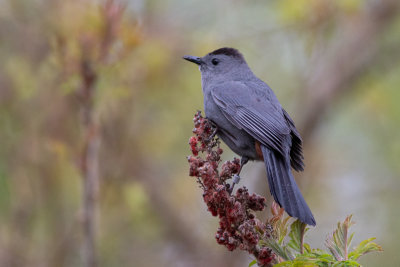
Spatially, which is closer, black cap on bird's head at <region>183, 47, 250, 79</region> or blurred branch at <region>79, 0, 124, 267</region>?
blurred branch at <region>79, 0, 124, 267</region>

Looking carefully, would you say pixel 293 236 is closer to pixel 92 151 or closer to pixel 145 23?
pixel 92 151

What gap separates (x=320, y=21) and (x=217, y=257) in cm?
309

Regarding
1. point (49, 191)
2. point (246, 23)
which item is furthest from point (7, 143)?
point (246, 23)

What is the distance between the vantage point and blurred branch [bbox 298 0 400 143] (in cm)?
696

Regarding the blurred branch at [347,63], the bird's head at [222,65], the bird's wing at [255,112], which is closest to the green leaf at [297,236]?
the bird's wing at [255,112]

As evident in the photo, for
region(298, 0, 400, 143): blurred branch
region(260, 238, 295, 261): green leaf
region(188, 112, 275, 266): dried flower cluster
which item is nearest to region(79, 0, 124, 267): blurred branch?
region(188, 112, 275, 266): dried flower cluster

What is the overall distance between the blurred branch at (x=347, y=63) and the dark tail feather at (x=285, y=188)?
3224mm

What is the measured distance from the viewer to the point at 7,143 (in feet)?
19.6

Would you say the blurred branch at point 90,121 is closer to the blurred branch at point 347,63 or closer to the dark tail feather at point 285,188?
the dark tail feather at point 285,188

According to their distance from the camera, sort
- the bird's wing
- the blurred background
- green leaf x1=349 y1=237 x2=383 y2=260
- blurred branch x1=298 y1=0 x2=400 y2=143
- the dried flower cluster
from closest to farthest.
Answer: green leaf x1=349 y1=237 x2=383 y2=260, the dried flower cluster, the bird's wing, the blurred background, blurred branch x1=298 y1=0 x2=400 y2=143

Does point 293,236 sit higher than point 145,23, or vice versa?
point 145,23

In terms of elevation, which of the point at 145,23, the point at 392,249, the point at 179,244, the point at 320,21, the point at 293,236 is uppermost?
the point at 145,23

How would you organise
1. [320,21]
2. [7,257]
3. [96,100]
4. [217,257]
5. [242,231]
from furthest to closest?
1. [217,257]
2. [320,21]
3. [7,257]
4. [96,100]
5. [242,231]

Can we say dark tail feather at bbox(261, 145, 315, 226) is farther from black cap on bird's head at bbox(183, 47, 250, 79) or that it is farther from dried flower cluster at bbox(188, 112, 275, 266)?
black cap on bird's head at bbox(183, 47, 250, 79)
